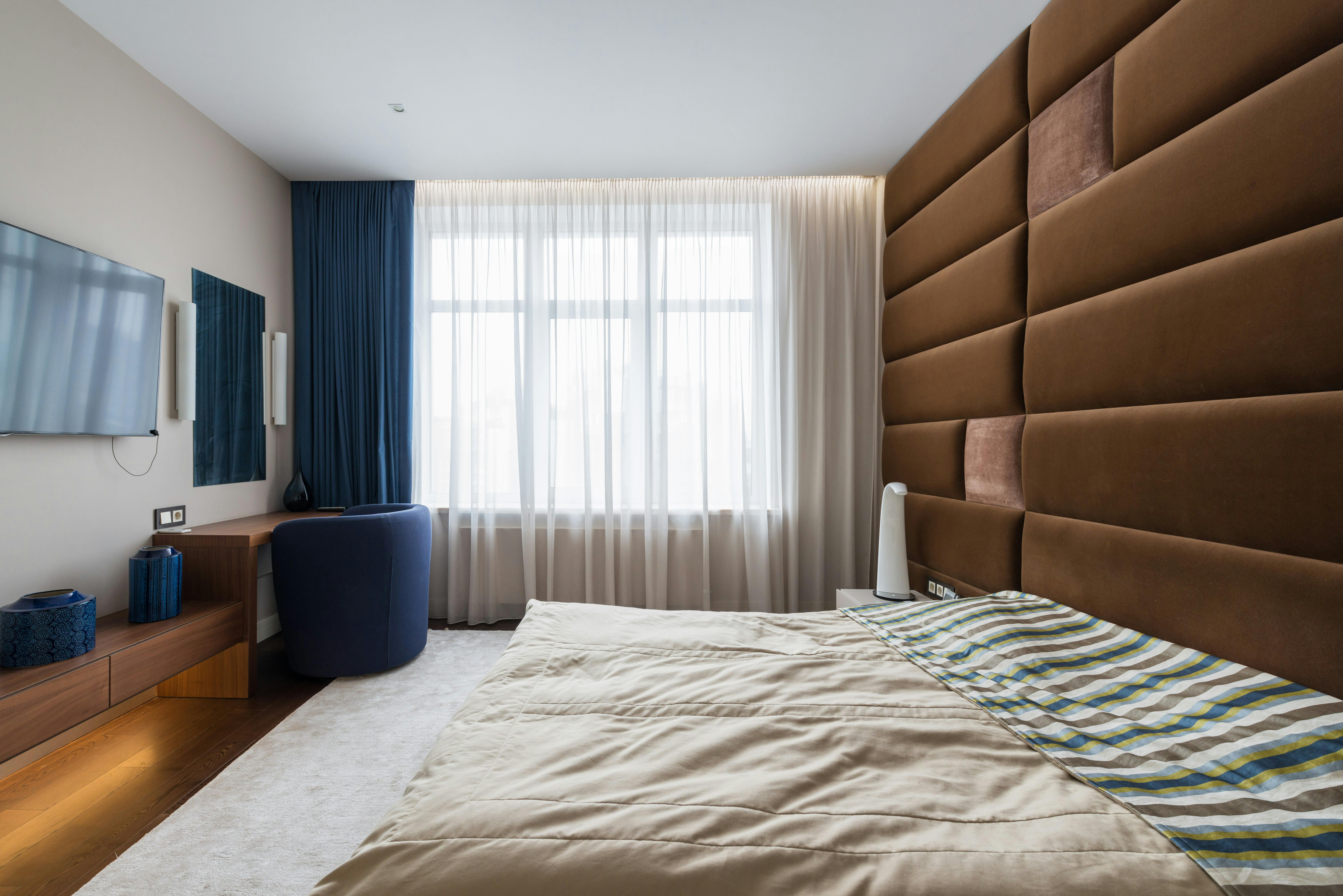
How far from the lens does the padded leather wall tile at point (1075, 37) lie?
5.51 feet

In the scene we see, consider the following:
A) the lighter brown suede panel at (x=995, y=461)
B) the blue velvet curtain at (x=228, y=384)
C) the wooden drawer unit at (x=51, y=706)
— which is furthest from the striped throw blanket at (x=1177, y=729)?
the blue velvet curtain at (x=228, y=384)

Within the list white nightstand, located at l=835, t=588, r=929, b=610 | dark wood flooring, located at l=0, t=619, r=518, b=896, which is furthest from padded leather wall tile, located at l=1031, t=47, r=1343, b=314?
dark wood flooring, located at l=0, t=619, r=518, b=896

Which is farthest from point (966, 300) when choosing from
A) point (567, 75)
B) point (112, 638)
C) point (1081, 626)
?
point (112, 638)

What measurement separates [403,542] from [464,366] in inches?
52.2

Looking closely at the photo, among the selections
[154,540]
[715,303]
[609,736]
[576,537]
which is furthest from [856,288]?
[154,540]

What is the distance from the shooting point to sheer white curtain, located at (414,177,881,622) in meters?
3.79

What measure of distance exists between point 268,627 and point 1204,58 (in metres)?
4.61

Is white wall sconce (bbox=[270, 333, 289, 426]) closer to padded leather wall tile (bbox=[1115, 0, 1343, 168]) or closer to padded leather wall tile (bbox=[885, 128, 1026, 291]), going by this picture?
padded leather wall tile (bbox=[885, 128, 1026, 291])

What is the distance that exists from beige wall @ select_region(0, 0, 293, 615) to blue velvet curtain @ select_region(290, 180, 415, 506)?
46 cm

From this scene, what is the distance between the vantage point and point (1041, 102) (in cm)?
209

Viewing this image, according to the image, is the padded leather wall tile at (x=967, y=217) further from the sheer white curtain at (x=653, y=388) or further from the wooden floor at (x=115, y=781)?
the wooden floor at (x=115, y=781)

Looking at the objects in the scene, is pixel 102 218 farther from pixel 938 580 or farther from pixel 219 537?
pixel 938 580

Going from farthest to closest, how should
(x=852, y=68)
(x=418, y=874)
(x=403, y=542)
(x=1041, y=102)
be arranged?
(x=403, y=542) → (x=852, y=68) → (x=1041, y=102) → (x=418, y=874)

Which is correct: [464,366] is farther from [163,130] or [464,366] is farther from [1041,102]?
[1041,102]
